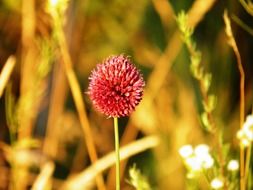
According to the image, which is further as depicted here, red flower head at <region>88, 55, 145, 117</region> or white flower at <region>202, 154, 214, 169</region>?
white flower at <region>202, 154, 214, 169</region>

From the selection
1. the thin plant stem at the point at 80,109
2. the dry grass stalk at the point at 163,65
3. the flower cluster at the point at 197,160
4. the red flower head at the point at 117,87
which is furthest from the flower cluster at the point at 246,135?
the dry grass stalk at the point at 163,65

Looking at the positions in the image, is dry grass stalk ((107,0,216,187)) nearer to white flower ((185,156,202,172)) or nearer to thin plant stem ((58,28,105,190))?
thin plant stem ((58,28,105,190))

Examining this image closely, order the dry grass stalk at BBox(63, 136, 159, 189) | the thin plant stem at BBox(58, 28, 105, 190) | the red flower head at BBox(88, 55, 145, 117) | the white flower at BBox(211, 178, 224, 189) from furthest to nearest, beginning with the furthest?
1. the dry grass stalk at BBox(63, 136, 159, 189)
2. the thin plant stem at BBox(58, 28, 105, 190)
3. the white flower at BBox(211, 178, 224, 189)
4. the red flower head at BBox(88, 55, 145, 117)

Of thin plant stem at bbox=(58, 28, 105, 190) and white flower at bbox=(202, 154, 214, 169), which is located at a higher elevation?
thin plant stem at bbox=(58, 28, 105, 190)

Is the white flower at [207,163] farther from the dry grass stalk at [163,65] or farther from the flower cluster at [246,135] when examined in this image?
the dry grass stalk at [163,65]

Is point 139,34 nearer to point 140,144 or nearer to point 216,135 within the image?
point 140,144

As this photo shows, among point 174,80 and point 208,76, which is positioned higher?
point 174,80

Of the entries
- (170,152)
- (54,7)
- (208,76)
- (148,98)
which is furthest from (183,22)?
(170,152)

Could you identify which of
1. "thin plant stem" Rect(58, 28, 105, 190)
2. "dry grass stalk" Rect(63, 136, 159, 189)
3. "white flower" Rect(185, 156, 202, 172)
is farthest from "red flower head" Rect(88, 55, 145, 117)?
"dry grass stalk" Rect(63, 136, 159, 189)
